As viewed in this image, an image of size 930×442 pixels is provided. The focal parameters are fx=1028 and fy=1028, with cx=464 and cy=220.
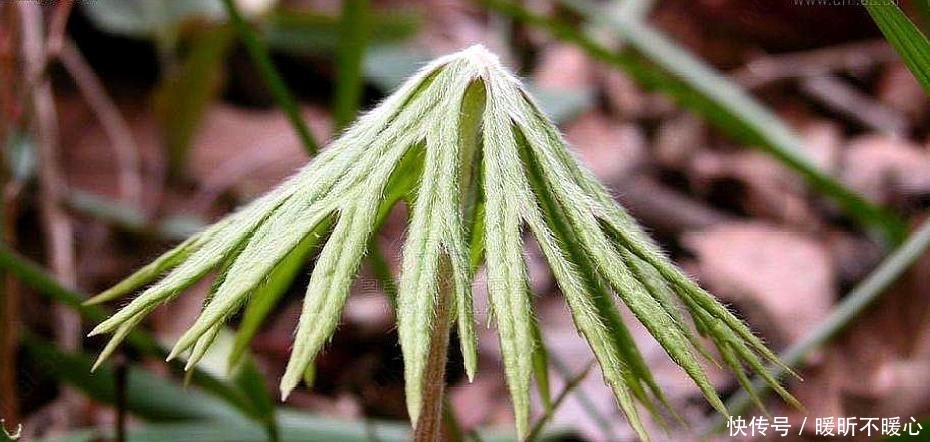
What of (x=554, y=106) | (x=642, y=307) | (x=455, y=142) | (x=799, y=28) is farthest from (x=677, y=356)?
(x=799, y=28)

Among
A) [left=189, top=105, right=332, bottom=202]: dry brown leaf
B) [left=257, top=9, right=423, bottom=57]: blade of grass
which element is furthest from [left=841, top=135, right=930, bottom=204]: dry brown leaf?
[left=189, top=105, right=332, bottom=202]: dry brown leaf

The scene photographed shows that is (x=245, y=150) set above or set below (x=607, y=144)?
below

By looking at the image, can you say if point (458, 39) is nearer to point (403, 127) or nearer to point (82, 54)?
point (82, 54)

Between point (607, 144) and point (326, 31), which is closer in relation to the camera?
point (326, 31)

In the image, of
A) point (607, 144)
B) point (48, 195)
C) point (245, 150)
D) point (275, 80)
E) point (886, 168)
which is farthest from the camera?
point (607, 144)

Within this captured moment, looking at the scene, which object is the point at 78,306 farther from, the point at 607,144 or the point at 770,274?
the point at 607,144

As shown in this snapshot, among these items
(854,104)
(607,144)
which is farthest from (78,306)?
(854,104)

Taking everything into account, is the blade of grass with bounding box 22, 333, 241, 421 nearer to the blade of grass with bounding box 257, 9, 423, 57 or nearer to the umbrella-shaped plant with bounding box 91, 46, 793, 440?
the umbrella-shaped plant with bounding box 91, 46, 793, 440

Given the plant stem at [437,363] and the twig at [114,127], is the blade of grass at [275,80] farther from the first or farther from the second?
the twig at [114,127]
